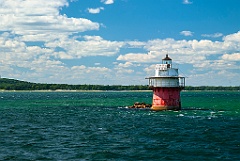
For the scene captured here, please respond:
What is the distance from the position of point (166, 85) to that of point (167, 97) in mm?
1846

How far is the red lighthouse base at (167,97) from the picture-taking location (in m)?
59.8

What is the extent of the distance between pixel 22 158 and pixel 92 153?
4.72m

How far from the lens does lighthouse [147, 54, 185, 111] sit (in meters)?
59.7

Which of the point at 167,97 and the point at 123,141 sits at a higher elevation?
the point at 167,97

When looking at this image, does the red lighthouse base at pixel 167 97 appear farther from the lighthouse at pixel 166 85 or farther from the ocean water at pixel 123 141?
the ocean water at pixel 123 141

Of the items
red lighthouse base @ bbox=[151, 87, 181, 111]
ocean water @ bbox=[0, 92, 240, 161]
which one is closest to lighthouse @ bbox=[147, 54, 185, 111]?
red lighthouse base @ bbox=[151, 87, 181, 111]

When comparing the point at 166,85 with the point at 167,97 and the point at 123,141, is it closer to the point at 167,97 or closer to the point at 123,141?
the point at 167,97

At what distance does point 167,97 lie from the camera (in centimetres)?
6006

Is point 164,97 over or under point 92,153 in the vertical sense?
over

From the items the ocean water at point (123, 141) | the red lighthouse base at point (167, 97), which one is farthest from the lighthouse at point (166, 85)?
the ocean water at point (123, 141)

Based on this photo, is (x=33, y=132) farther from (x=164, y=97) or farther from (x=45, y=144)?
(x=164, y=97)

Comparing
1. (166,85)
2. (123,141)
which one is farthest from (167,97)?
(123,141)

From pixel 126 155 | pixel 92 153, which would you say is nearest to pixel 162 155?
pixel 126 155

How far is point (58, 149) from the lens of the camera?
96.2ft
